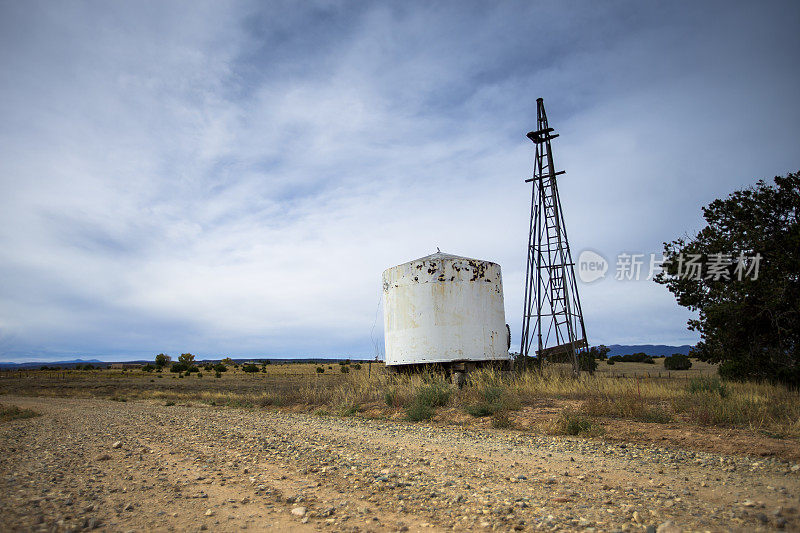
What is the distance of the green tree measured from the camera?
14047 mm

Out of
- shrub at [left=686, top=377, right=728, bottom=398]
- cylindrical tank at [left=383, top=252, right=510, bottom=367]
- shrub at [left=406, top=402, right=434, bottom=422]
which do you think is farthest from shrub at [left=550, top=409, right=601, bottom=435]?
cylindrical tank at [left=383, top=252, right=510, bottom=367]

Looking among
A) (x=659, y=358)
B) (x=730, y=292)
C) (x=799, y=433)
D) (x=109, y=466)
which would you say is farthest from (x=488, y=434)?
(x=659, y=358)

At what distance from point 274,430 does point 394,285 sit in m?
7.87

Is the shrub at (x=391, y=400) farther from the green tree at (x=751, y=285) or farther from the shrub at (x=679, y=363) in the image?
the shrub at (x=679, y=363)

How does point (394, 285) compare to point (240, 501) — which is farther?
point (394, 285)

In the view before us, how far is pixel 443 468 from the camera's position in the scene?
6.10m

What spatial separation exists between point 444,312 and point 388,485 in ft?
34.4

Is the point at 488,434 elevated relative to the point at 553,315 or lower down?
lower down

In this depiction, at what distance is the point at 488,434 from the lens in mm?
8773

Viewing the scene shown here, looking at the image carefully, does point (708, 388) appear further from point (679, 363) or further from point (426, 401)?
point (679, 363)

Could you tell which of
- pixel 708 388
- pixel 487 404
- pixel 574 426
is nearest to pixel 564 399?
pixel 487 404

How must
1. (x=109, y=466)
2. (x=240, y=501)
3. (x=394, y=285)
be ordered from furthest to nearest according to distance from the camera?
(x=394, y=285)
(x=109, y=466)
(x=240, y=501)

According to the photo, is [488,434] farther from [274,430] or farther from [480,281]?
[480,281]

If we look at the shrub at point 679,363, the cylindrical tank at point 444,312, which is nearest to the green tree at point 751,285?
the cylindrical tank at point 444,312
